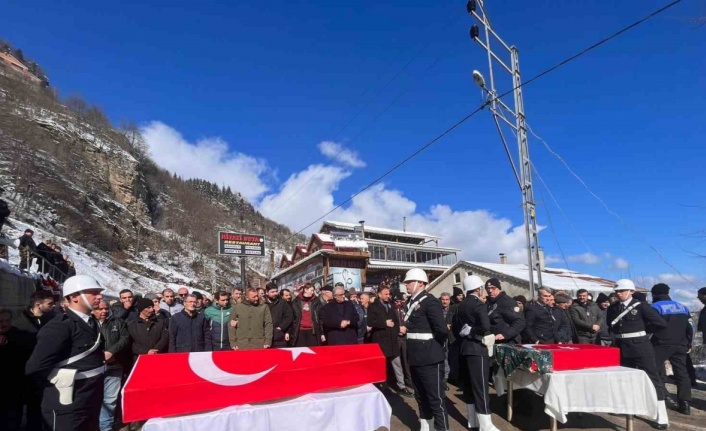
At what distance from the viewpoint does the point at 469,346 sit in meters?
5.63

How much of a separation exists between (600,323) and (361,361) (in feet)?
24.4

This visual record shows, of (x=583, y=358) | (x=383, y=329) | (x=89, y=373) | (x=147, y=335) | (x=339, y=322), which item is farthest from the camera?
(x=383, y=329)

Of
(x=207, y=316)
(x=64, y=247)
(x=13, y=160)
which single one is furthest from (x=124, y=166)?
(x=207, y=316)

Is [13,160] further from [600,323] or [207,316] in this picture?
[600,323]

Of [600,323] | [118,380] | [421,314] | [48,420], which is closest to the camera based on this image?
[48,420]

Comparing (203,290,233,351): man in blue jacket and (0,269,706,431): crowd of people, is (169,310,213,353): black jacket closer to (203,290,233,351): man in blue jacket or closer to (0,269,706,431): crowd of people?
(0,269,706,431): crowd of people

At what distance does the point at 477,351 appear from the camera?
555 cm

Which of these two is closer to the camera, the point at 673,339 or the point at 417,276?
the point at 417,276

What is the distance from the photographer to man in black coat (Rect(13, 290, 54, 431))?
4.32m

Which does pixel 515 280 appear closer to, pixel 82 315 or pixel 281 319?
pixel 281 319

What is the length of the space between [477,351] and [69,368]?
15.3 feet

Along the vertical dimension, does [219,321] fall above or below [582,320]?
above

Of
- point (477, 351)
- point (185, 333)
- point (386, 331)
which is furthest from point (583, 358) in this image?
point (185, 333)

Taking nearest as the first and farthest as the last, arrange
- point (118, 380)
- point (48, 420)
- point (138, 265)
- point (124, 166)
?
point (48, 420) → point (118, 380) → point (138, 265) → point (124, 166)
